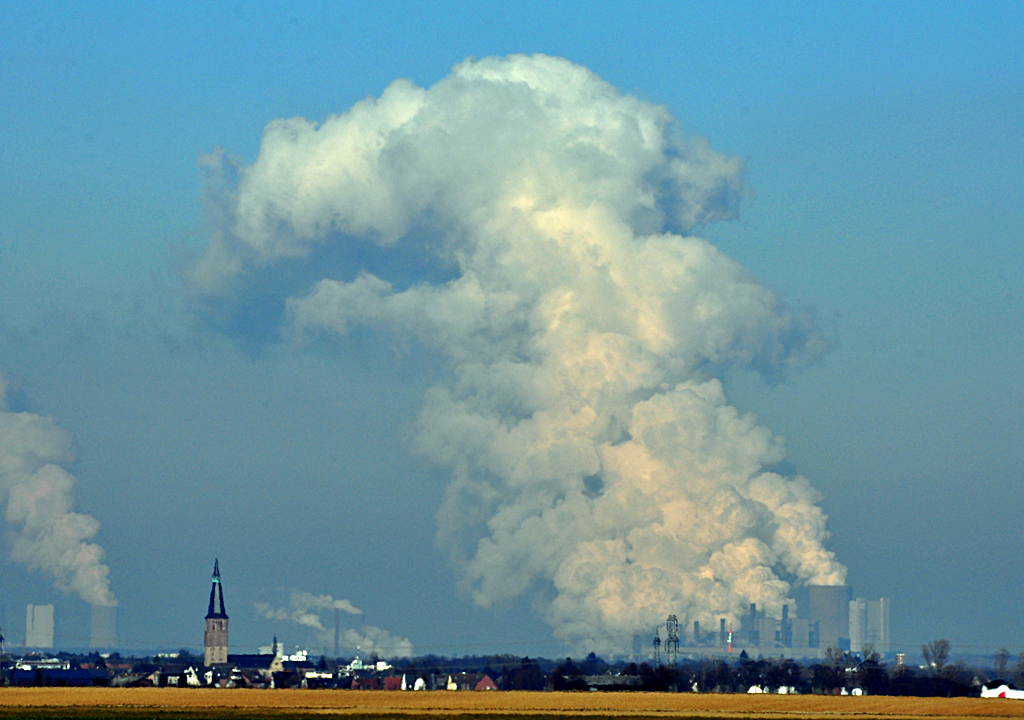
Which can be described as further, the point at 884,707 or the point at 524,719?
the point at 884,707

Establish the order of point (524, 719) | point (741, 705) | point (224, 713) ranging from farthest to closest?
point (741, 705) < point (224, 713) < point (524, 719)

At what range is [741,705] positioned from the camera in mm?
151125

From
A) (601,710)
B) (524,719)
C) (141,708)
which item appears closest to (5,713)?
(141,708)

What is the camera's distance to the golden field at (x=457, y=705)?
129 meters

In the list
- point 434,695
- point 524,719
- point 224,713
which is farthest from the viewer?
point 434,695

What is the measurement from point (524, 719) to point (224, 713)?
2636 cm

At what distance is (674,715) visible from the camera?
422 feet

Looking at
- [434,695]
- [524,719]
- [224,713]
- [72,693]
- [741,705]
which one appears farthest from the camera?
[434,695]

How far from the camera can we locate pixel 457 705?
150 m

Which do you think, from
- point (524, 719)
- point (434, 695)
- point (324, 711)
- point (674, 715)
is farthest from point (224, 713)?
point (434, 695)

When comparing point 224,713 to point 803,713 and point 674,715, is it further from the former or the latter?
point 803,713

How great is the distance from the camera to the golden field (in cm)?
12875

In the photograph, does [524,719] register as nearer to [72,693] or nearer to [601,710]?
[601,710]

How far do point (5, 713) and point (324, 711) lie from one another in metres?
26.9
